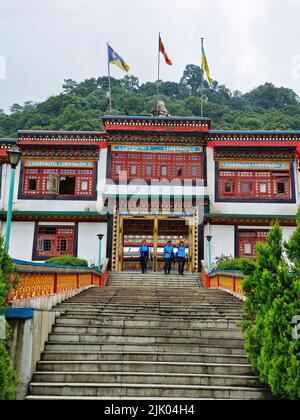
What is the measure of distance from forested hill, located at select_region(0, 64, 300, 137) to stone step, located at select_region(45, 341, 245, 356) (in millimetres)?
44682

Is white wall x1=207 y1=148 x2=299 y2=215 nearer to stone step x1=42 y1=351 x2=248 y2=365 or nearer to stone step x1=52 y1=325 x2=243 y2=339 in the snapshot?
stone step x1=52 y1=325 x2=243 y2=339

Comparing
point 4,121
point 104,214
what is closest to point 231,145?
point 104,214

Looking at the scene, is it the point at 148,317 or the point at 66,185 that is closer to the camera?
the point at 148,317

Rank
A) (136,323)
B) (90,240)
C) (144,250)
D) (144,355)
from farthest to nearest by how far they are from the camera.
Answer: (90,240)
(144,250)
(136,323)
(144,355)

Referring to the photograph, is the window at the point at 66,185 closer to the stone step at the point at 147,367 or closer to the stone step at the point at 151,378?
the stone step at the point at 147,367

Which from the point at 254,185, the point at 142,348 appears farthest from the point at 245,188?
the point at 142,348

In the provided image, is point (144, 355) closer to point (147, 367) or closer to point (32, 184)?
point (147, 367)

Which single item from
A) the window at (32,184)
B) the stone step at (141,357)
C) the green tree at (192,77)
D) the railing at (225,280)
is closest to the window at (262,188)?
the railing at (225,280)

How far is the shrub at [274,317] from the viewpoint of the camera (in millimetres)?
5520

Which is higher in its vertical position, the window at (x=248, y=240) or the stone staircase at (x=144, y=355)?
the window at (x=248, y=240)

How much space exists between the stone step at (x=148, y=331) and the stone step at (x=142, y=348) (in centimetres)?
56

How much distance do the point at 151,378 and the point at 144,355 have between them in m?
0.71

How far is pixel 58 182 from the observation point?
23875mm
